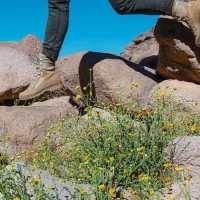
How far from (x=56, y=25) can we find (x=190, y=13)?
1614 millimetres

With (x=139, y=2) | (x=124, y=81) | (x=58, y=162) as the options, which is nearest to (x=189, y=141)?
(x=58, y=162)

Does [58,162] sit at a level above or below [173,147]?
below

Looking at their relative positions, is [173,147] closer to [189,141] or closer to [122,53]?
[189,141]

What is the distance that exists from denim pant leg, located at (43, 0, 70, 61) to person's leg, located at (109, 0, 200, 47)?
0.59m

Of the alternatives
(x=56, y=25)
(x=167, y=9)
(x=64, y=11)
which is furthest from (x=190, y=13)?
(x=56, y=25)

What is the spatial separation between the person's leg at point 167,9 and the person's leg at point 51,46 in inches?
24.5

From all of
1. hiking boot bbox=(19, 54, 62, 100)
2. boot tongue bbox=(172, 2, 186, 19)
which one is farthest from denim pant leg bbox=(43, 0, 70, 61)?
boot tongue bbox=(172, 2, 186, 19)

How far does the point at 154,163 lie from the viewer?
3.83 meters

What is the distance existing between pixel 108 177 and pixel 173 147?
0.78m

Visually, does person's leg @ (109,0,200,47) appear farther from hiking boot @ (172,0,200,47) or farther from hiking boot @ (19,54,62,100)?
hiking boot @ (19,54,62,100)

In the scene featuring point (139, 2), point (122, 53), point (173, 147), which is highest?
point (139, 2)

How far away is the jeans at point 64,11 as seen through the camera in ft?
17.6

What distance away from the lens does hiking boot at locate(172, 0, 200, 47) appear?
5512 millimetres

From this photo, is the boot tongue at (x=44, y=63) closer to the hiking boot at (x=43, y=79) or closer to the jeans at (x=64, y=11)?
the hiking boot at (x=43, y=79)
